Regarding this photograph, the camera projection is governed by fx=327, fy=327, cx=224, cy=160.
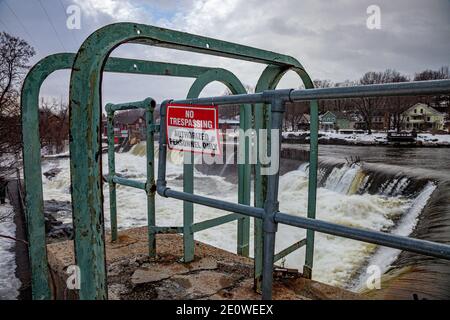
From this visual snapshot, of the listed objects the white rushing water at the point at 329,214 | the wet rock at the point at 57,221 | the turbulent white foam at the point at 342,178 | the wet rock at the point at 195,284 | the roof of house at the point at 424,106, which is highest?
the roof of house at the point at 424,106

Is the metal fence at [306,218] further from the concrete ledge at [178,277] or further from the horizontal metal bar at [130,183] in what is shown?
the horizontal metal bar at [130,183]

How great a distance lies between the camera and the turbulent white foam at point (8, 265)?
731cm

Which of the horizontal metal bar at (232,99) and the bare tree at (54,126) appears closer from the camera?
the horizontal metal bar at (232,99)

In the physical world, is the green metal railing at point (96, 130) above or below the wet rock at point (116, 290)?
above

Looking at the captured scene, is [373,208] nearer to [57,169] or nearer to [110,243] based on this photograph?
[110,243]

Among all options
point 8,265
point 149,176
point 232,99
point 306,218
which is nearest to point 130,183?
point 149,176

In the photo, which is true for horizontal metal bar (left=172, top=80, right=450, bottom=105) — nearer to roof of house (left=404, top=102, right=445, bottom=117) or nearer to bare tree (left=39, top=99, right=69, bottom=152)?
bare tree (left=39, top=99, right=69, bottom=152)

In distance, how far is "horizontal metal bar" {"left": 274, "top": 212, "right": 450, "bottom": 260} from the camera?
99 centimetres

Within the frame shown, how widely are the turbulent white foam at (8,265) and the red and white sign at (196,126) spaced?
706 cm

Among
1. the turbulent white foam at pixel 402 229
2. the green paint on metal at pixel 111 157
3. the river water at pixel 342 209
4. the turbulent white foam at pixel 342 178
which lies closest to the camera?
the green paint on metal at pixel 111 157

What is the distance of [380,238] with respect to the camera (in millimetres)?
1090

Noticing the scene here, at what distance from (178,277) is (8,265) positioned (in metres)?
8.62

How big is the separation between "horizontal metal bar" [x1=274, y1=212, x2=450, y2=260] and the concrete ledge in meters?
1.23

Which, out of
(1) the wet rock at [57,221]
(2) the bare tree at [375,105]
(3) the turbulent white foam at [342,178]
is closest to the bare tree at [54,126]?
(1) the wet rock at [57,221]
